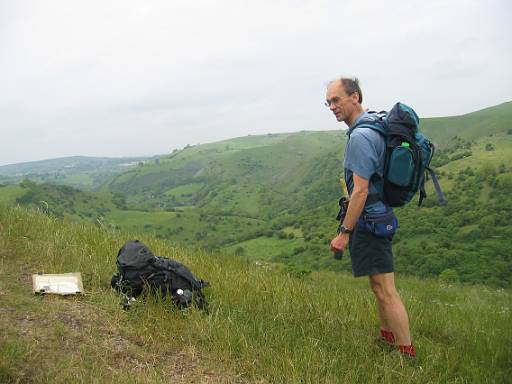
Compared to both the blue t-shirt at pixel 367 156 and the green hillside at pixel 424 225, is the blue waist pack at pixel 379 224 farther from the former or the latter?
the green hillside at pixel 424 225

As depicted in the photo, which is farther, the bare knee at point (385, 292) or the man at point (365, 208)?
the bare knee at point (385, 292)

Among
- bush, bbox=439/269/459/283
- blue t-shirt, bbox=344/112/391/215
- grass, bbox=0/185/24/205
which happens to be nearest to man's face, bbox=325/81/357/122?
blue t-shirt, bbox=344/112/391/215

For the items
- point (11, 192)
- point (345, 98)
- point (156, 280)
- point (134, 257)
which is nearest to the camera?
point (345, 98)

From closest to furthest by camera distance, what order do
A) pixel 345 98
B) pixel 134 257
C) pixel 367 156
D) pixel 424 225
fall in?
pixel 367 156 → pixel 345 98 → pixel 134 257 → pixel 424 225

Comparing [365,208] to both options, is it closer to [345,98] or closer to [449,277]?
[345,98]

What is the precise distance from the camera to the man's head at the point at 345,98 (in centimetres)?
396

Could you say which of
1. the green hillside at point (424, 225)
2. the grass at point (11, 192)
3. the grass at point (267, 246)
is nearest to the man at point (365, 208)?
the green hillside at point (424, 225)

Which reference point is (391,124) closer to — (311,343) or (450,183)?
(311,343)

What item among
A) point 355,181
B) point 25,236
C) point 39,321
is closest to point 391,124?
point 355,181

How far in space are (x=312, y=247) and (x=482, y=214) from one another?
35.7 meters

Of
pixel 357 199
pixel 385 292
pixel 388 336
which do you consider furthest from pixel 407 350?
pixel 357 199

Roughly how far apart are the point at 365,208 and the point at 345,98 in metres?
1.02

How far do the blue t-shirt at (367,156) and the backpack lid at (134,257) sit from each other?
231 cm

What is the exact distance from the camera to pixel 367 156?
369cm
